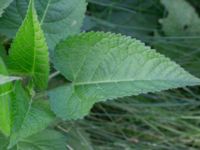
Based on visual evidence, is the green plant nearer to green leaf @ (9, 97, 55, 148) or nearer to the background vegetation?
green leaf @ (9, 97, 55, 148)

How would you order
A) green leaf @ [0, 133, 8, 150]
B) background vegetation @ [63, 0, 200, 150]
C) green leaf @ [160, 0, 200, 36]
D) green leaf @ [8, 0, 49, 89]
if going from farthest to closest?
green leaf @ [160, 0, 200, 36] → background vegetation @ [63, 0, 200, 150] → green leaf @ [0, 133, 8, 150] → green leaf @ [8, 0, 49, 89]

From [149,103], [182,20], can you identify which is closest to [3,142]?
[149,103]

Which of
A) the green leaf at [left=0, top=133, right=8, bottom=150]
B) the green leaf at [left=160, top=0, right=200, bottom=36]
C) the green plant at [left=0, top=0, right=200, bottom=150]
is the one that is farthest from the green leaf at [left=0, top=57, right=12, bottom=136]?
the green leaf at [left=160, top=0, right=200, bottom=36]

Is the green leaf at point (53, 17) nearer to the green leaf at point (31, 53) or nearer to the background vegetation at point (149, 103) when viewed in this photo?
the green leaf at point (31, 53)

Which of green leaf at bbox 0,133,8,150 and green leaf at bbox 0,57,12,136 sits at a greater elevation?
green leaf at bbox 0,57,12,136

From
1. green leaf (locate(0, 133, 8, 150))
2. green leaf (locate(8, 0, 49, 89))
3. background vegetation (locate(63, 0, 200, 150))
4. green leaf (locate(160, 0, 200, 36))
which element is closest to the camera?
green leaf (locate(8, 0, 49, 89))

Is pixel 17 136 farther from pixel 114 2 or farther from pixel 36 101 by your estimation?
pixel 114 2

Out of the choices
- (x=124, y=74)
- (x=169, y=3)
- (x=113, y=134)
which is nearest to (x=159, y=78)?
(x=124, y=74)
